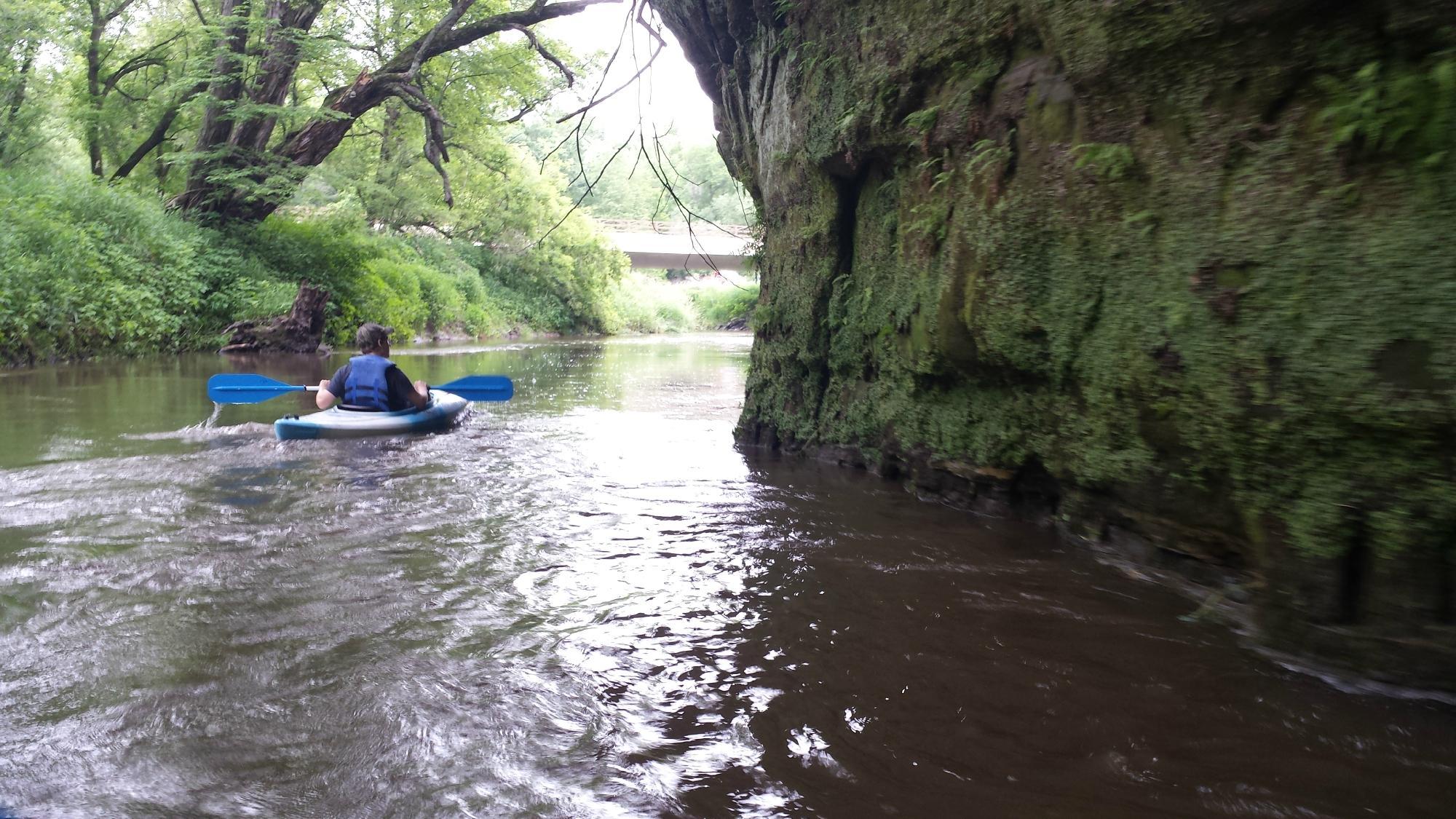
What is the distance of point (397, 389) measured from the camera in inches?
320

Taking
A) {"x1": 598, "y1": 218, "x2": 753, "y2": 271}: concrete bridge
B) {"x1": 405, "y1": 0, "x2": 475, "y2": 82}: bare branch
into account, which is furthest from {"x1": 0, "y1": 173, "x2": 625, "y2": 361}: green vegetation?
{"x1": 598, "y1": 218, "x2": 753, "y2": 271}: concrete bridge

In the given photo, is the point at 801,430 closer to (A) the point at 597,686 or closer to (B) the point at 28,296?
(A) the point at 597,686

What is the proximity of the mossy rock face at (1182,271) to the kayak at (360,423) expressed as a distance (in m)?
3.89

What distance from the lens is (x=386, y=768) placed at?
2.50 m

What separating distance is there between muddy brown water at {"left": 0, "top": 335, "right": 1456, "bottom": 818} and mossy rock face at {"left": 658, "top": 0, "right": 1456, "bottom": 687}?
0.42m

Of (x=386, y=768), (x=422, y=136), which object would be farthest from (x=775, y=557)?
(x=422, y=136)

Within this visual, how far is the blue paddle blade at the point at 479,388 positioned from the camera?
32.0ft

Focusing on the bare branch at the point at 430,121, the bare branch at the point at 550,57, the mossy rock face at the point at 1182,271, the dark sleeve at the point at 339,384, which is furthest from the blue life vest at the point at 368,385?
the bare branch at the point at 430,121

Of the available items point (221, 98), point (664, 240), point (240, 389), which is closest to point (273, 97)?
point (221, 98)

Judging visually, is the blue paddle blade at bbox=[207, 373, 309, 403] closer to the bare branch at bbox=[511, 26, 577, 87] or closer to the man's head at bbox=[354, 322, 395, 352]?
the man's head at bbox=[354, 322, 395, 352]

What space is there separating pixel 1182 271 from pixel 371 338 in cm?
646

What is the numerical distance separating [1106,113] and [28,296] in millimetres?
13975

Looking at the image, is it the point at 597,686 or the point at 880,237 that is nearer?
the point at 597,686

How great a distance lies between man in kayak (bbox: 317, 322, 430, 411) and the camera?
26.2ft
